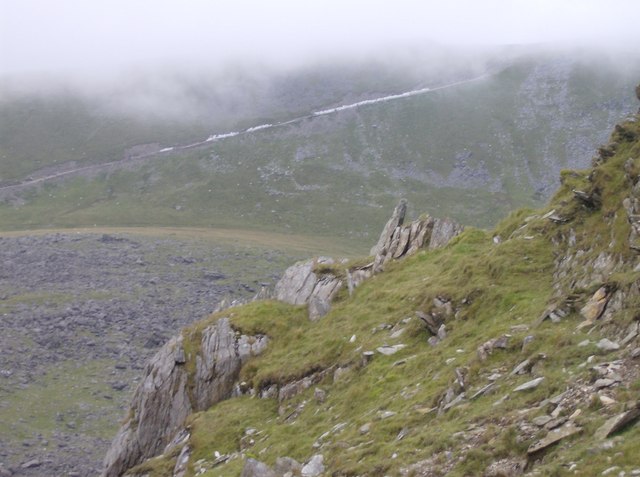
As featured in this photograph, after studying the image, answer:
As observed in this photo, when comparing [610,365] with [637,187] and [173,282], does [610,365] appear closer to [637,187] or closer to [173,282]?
[637,187]

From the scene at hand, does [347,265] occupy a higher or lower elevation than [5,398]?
higher

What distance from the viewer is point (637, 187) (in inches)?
962

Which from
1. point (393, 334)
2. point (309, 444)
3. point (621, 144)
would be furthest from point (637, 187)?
point (309, 444)

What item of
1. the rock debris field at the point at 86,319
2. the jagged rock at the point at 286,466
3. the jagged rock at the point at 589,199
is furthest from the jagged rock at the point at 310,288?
the rock debris field at the point at 86,319

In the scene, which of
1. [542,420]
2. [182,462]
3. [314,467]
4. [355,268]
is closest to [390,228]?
[355,268]

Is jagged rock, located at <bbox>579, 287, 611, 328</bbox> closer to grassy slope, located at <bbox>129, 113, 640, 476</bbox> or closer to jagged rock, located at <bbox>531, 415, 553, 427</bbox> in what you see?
grassy slope, located at <bbox>129, 113, 640, 476</bbox>

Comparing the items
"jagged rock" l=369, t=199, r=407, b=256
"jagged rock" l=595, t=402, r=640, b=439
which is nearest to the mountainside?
"jagged rock" l=595, t=402, r=640, b=439

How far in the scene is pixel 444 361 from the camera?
25.3 metres

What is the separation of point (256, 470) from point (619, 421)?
434 inches

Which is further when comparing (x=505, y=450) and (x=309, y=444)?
(x=309, y=444)

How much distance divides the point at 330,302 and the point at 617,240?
17.7m

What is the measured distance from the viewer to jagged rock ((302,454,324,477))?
22.2m

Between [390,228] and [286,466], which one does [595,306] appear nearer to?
[286,466]

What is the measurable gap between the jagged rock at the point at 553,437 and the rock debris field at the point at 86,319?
210 feet
